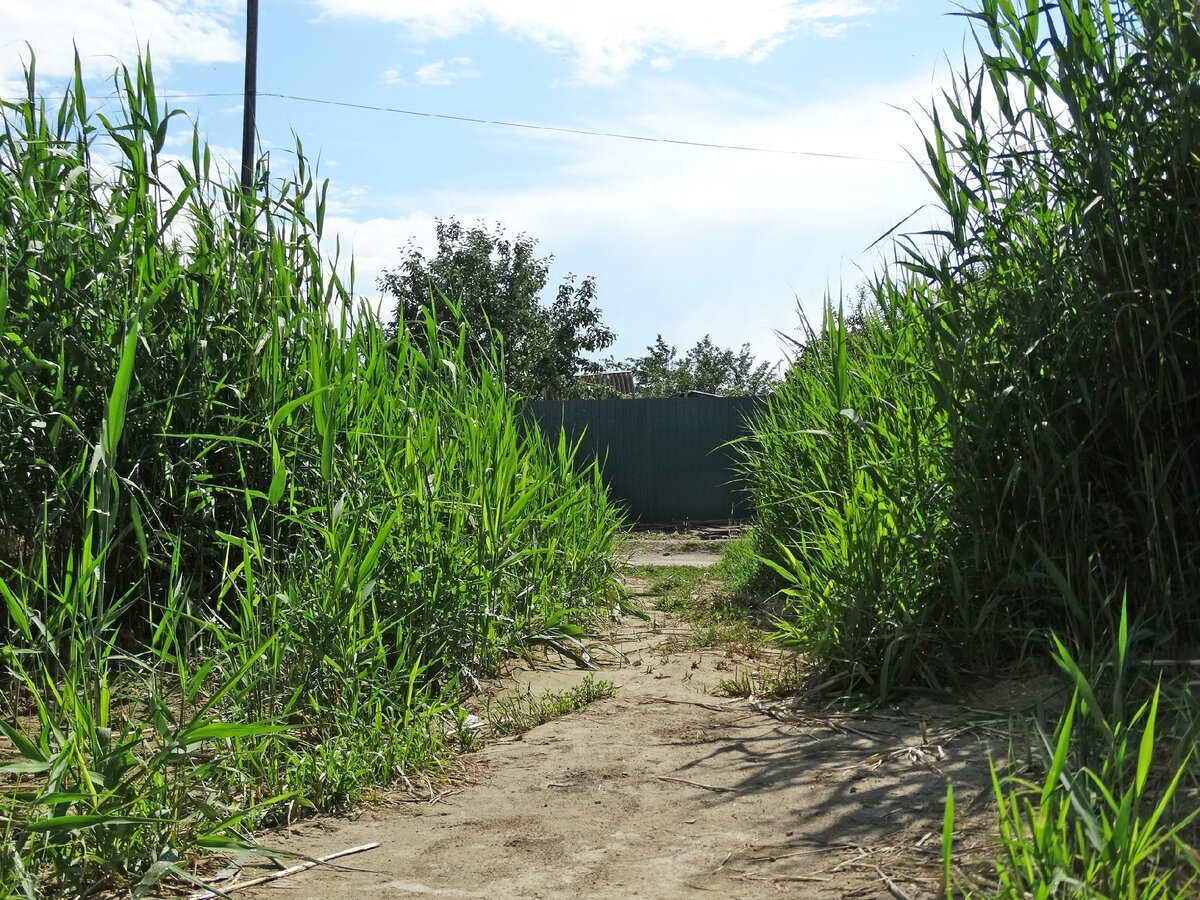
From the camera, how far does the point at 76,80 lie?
3.90 m

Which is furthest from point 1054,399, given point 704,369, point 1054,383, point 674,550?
point 704,369

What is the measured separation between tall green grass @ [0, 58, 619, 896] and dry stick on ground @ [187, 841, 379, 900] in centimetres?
11

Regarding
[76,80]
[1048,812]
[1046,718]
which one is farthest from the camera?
[76,80]

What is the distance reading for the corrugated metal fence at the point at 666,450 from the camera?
15312mm

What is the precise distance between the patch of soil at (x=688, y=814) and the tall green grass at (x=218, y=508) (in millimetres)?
291

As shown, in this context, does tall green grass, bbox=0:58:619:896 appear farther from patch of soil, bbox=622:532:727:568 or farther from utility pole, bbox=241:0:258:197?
utility pole, bbox=241:0:258:197

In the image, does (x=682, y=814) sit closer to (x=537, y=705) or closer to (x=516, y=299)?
(x=537, y=705)

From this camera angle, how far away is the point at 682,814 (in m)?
2.85

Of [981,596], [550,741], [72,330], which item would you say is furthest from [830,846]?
[72,330]

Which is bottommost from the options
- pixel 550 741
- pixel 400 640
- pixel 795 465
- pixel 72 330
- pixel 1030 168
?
pixel 550 741

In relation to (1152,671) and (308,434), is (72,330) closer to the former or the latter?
(308,434)

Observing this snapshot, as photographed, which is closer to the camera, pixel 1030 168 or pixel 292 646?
pixel 292 646

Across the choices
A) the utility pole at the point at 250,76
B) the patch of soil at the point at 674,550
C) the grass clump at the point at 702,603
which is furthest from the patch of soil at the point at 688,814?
the utility pole at the point at 250,76

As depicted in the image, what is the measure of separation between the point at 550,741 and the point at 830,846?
1.34m
